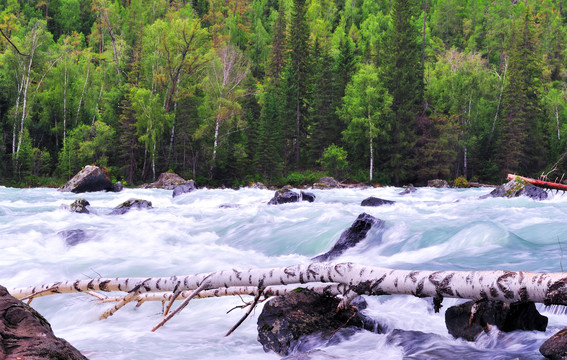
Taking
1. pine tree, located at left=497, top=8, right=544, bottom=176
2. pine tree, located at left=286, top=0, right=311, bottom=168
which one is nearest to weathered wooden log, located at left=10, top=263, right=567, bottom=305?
pine tree, located at left=286, top=0, right=311, bottom=168

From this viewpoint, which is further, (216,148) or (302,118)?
(302,118)

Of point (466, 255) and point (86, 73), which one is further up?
point (86, 73)

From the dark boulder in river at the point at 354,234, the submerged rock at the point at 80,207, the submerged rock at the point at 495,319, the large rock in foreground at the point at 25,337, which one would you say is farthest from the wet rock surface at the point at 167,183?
the large rock in foreground at the point at 25,337

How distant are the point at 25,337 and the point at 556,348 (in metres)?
3.23

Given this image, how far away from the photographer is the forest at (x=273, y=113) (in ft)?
119

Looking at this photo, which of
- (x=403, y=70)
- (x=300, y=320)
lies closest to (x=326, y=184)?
(x=403, y=70)

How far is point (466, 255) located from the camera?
7789 mm

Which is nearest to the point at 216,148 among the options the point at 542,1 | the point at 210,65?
the point at 210,65

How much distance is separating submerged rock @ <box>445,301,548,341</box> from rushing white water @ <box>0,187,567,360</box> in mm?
85

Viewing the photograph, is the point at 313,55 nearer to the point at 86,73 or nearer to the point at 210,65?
the point at 210,65

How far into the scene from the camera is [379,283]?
314 centimetres

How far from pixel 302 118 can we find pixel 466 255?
40.4 metres

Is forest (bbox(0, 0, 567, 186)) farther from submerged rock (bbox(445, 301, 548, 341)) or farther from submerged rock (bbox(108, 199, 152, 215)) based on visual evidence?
submerged rock (bbox(445, 301, 548, 341))

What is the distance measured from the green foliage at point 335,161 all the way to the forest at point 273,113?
0.44 feet
